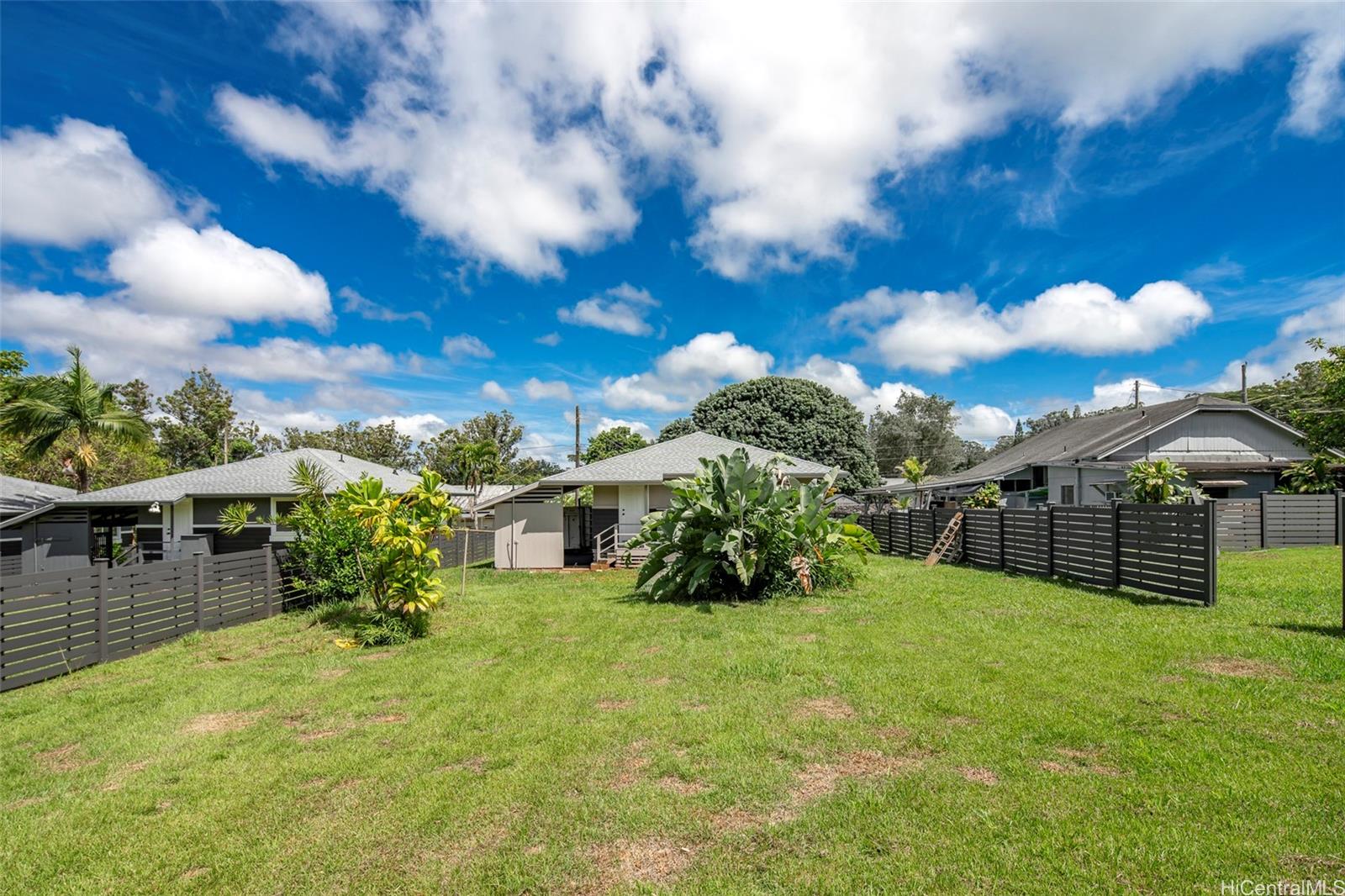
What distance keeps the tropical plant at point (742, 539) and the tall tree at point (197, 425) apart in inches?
1377

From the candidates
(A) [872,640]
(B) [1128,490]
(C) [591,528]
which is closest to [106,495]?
(C) [591,528]

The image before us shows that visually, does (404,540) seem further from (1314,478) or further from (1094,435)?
(1094,435)

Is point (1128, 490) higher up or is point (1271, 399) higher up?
point (1271, 399)

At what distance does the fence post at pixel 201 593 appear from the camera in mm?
9617

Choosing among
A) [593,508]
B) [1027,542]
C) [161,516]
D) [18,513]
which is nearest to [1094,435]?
[1027,542]

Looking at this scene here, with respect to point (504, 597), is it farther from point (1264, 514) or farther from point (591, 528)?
point (1264, 514)

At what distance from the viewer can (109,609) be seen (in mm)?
8094

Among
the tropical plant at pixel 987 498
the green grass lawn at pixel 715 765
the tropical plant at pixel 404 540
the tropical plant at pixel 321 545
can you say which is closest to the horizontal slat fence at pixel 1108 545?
the green grass lawn at pixel 715 765

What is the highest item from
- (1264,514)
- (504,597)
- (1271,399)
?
(1271,399)

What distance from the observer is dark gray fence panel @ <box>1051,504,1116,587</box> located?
10.4 metres

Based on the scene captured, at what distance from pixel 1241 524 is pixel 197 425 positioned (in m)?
46.9

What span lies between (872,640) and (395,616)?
20.7 feet

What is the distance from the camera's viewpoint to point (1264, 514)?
16.1m

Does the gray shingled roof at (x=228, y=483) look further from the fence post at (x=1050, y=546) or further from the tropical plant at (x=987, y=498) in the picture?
the tropical plant at (x=987, y=498)
